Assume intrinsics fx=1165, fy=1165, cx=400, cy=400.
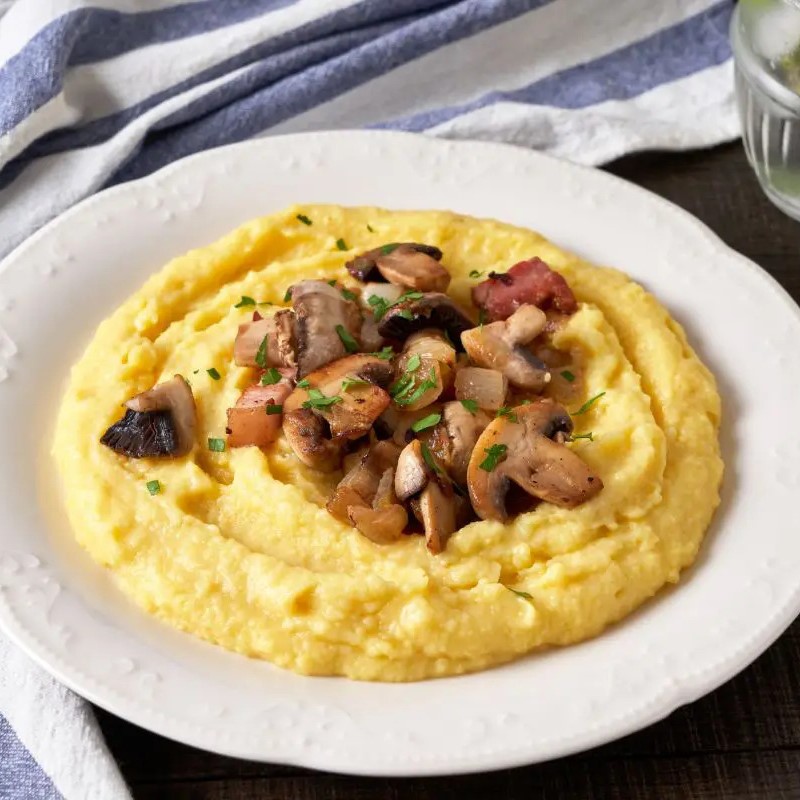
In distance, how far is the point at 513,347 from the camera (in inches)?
226

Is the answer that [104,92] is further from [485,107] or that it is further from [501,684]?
[501,684]

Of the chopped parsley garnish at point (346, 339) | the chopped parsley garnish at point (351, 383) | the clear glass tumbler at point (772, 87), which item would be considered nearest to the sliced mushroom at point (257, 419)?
the chopped parsley garnish at point (351, 383)

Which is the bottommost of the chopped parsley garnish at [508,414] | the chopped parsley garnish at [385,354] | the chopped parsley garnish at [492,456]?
the chopped parsley garnish at [508,414]

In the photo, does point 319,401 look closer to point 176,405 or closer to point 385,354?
point 385,354

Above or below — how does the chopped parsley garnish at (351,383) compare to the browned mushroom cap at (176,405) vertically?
below

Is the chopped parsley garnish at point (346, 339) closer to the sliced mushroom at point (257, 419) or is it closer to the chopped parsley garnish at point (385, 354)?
the chopped parsley garnish at point (385, 354)

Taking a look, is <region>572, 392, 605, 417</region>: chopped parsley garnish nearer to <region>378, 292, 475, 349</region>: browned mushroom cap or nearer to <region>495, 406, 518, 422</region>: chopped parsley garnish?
<region>495, 406, 518, 422</region>: chopped parsley garnish

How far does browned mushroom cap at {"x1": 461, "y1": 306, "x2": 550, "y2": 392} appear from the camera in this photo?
18.6 ft

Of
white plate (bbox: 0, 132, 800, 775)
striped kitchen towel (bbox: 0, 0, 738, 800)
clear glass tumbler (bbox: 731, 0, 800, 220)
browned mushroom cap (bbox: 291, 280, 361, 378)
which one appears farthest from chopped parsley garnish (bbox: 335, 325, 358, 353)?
clear glass tumbler (bbox: 731, 0, 800, 220)

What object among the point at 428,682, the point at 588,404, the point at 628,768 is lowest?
the point at 628,768

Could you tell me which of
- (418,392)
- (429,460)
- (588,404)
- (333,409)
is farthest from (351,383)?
(588,404)

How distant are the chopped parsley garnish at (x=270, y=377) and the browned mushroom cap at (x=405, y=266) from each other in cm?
77

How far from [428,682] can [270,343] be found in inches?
75.3

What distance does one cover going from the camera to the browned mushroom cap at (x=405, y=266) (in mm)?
6000
